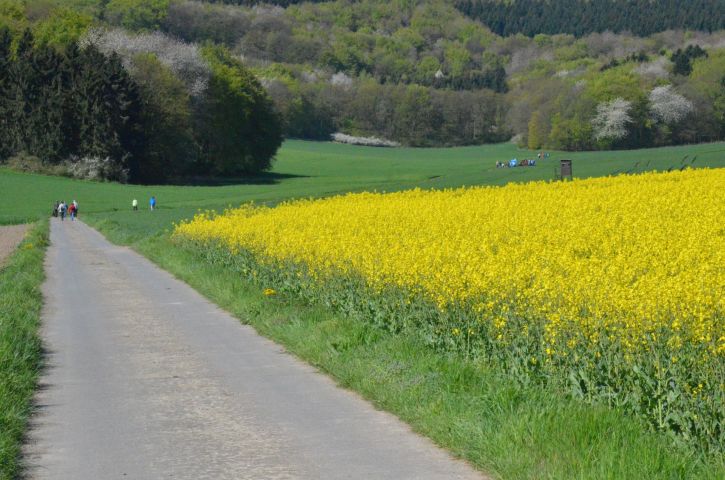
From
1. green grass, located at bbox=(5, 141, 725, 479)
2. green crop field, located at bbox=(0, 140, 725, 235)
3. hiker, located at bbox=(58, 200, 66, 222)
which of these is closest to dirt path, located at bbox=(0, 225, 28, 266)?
green crop field, located at bbox=(0, 140, 725, 235)

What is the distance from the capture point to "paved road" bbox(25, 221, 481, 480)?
800 centimetres

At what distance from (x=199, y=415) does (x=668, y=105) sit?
11142 centimetres

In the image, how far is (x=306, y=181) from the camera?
96688 millimetres

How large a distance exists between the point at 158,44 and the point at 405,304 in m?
93.8

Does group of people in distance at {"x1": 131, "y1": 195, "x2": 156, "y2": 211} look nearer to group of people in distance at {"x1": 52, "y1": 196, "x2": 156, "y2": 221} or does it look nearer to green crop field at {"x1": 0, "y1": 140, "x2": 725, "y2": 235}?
group of people in distance at {"x1": 52, "y1": 196, "x2": 156, "y2": 221}

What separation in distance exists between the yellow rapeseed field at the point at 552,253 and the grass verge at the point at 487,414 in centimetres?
59

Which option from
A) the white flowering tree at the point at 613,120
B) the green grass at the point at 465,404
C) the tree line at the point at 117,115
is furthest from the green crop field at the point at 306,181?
the green grass at the point at 465,404

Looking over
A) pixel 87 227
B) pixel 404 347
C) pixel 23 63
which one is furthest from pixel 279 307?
pixel 23 63

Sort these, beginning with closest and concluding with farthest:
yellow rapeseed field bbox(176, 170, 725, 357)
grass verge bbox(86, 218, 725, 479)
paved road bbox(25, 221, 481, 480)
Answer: grass verge bbox(86, 218, 725, 479) < paved road bbox(25, 221, 481, 480) < yellow rapeseed field bbox(176, 170, 725, 357)

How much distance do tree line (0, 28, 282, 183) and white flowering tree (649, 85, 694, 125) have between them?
40.1 metres

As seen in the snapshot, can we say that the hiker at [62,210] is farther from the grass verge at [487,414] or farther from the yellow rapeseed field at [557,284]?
the grass verge at [487,414]

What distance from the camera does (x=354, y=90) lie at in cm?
19012

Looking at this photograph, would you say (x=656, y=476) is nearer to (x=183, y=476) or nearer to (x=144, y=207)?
(x=183, y=476)

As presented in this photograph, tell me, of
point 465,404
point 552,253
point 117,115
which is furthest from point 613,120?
point 465,404
